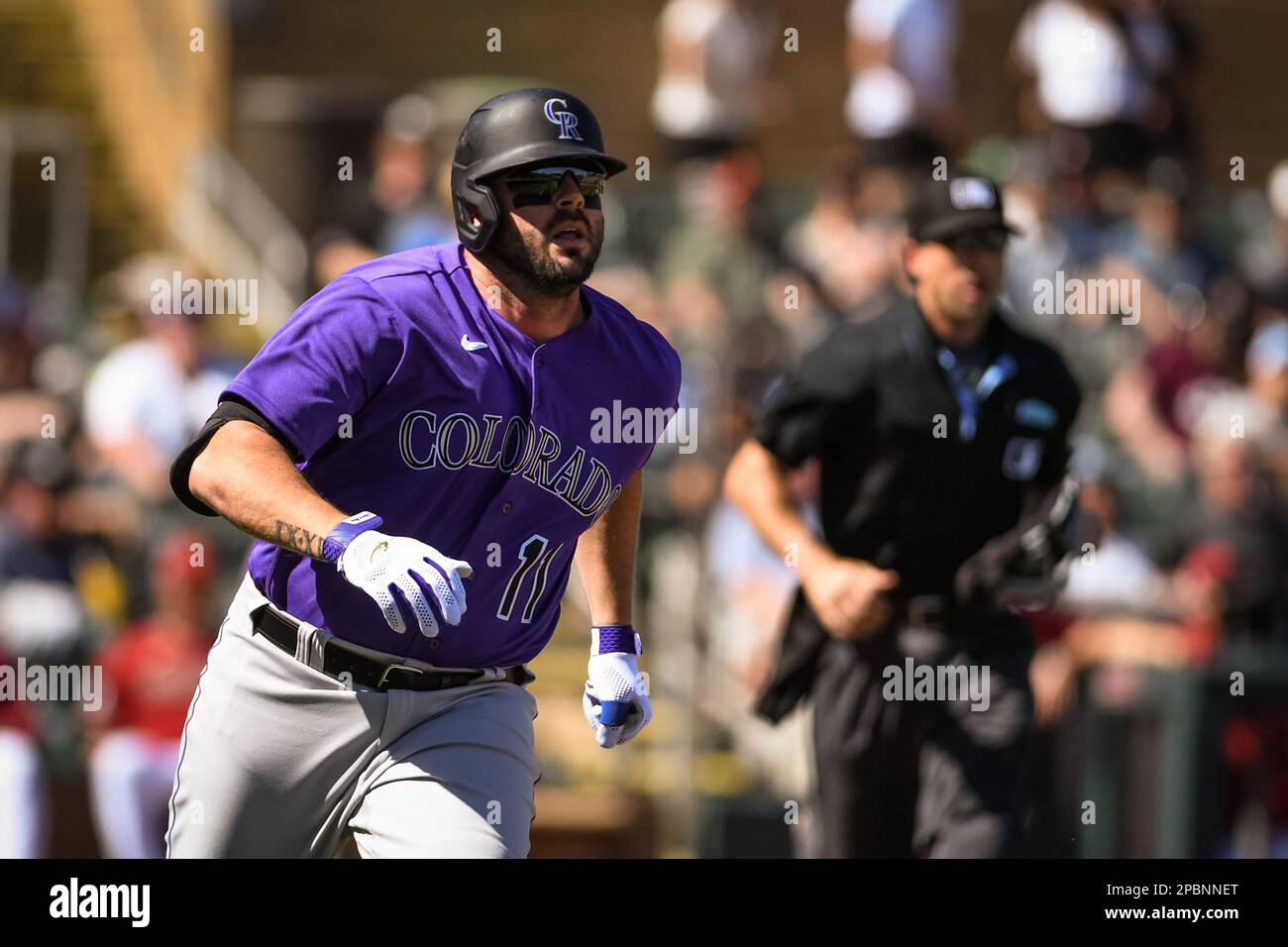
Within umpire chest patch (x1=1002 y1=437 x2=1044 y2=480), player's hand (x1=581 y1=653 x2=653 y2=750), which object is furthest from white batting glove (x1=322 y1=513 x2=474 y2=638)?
umpire chest patch (x1=1002 y1=437 x2=1044 y2=480)

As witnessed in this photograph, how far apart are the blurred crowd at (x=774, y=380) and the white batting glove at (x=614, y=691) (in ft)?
6.96

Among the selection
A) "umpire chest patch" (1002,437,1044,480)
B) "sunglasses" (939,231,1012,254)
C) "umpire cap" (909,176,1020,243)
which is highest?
"umpire cap" (909,176,1020,243)

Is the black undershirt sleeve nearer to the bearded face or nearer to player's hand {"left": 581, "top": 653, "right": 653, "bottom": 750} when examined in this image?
the bearded face

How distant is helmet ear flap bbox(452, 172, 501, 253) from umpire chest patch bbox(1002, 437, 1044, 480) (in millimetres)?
2064

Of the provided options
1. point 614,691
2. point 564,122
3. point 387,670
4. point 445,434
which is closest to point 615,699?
point 614,691

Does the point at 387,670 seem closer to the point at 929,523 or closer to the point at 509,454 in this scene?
the point at 509,454

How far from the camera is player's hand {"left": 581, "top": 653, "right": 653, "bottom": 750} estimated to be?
4.66 m

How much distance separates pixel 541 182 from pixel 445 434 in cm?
59

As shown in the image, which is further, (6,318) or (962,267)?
(6,318)

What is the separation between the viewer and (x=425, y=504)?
4.29m
